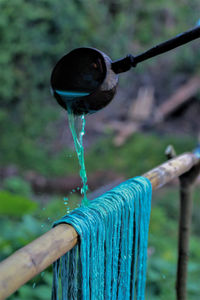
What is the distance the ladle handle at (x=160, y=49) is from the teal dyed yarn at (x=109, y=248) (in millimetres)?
365

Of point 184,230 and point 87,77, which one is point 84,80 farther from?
point 184,230

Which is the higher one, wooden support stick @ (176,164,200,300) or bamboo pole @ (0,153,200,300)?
wooden support stick @ (176,164,200,300)

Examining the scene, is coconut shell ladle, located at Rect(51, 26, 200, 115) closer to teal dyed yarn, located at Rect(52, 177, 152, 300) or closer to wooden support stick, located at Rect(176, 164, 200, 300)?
teal dyed yarn, located at Rect(52, 177, 152, 300)

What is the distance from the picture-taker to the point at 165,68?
10125 millimetres

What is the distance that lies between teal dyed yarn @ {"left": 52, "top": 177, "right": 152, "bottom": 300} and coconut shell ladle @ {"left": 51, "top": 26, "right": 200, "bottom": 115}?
28 centimetres

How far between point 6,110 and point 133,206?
551 cm

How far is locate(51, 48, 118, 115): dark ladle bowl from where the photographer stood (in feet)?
2.90

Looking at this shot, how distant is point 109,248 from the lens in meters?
0.98

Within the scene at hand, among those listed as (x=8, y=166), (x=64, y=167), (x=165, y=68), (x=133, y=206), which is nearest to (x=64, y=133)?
(x=64, y=167)

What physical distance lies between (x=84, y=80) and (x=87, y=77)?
1 cm

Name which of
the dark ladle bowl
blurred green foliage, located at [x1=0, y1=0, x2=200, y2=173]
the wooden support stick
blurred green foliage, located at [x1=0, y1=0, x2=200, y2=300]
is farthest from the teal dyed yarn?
blurred green foliage, located at [x1=0, y1=0, x2=200, y2=173]

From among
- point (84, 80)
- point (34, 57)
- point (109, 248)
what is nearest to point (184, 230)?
point (109, 248)

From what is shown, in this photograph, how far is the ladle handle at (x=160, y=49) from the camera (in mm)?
793

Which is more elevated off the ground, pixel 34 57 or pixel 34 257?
pixel 34 57
